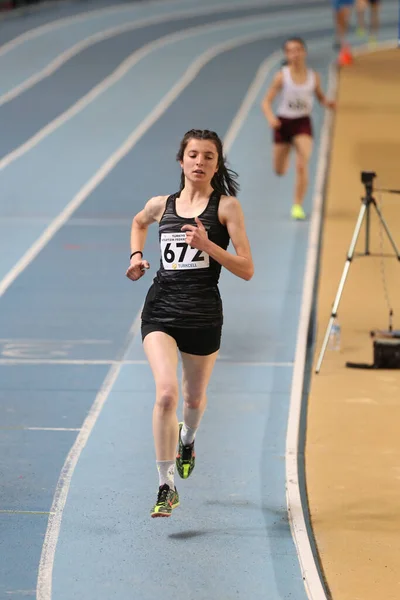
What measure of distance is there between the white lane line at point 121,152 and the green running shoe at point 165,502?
19.8ft

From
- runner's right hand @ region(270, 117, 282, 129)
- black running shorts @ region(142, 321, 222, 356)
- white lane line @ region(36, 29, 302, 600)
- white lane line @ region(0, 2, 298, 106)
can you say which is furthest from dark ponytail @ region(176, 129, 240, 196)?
white lane line @ region(0, 2, 298, 106)

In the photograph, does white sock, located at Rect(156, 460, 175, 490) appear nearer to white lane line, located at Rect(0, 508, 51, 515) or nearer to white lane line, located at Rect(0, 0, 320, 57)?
white lane line, located at Rect(0, 508, 51, 515)

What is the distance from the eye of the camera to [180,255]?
7406 mm

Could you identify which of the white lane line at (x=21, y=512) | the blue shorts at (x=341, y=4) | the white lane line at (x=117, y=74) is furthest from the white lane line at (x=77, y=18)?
the white lane line at (x=21, y=512)

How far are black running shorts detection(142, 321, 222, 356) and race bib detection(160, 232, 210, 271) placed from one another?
35 cm

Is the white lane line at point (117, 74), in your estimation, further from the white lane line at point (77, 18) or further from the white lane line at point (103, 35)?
the white lane line at point (77, 18)

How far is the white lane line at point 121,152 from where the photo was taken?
47.6 feet

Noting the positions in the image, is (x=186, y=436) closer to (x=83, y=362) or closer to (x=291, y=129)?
(x=83, y=362)

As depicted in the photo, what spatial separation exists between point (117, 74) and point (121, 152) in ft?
22.8

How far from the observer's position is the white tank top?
52.3 ft

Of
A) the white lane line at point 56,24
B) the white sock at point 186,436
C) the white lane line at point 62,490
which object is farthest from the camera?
the white lane line at point 56,24

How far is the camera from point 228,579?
691cm

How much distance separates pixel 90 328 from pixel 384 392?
304cm

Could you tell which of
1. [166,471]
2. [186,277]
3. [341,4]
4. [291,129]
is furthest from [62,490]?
[341,4]
